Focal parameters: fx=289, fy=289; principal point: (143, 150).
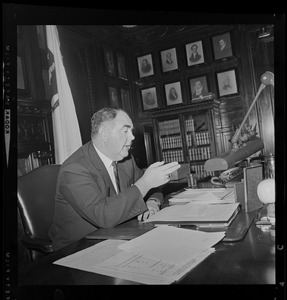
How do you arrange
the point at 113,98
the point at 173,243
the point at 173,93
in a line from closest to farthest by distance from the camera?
the point at 173,243, the point at 113,98, the point at 173,93

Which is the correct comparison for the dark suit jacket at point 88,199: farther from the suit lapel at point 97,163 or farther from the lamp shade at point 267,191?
the lamp shade at point 267,191

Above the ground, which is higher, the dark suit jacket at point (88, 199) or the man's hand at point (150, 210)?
the dark suit jacket at point (88, 199)

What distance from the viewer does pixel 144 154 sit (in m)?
1.11

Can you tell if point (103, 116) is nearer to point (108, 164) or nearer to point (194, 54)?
point (108, 164)

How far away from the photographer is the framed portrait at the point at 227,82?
3.53 ft

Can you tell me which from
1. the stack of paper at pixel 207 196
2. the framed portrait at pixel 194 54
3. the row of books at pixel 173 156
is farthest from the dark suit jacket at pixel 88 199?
the framed portrait at pixel 194 54

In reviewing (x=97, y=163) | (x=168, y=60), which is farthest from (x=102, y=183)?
(x=168, y=60)

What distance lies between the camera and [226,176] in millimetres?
1361

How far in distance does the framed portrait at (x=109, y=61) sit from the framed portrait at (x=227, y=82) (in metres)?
0.39

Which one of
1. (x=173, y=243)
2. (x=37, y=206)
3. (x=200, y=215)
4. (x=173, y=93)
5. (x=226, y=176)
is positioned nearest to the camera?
(x=173, y=243)

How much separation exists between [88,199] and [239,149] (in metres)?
0.61

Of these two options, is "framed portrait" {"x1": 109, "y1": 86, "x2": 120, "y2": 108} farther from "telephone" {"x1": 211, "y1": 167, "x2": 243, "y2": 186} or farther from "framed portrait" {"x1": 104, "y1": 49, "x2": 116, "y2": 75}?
"telephone" {"x1": 211, "y1": 167, "x2": 243, "y2": 186}

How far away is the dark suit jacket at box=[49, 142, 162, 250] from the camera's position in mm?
958

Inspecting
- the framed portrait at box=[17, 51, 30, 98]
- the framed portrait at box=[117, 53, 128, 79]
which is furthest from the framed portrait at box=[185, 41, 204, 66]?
the framed portrait at box=[17, 51, 30, 98]
